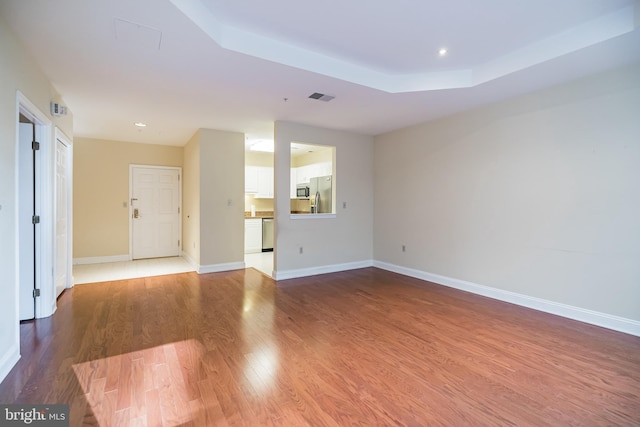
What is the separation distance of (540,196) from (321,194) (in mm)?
4093

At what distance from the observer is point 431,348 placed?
2596 mm

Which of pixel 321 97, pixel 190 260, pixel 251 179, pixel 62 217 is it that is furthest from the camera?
pixel 251 179

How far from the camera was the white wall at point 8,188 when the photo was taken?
2.10 m

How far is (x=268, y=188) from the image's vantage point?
26.1 ft

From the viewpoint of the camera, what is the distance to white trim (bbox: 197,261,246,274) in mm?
5262

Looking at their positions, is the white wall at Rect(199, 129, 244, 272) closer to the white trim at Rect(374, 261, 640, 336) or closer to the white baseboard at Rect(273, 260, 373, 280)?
the white baseboard at Rect(273, 260, 373, 280)

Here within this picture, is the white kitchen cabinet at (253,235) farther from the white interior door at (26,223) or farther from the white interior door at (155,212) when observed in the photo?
the white interior door at (26,223)

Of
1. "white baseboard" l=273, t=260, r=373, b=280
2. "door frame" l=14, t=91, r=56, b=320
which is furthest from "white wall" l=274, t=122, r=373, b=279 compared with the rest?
"door frame" l=14, t=91, r=56, b=320

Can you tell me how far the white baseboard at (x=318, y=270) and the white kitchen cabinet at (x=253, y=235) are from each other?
263 centimetres

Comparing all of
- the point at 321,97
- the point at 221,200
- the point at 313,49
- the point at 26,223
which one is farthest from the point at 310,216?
the point at 26,223

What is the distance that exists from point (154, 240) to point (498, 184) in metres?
6.96

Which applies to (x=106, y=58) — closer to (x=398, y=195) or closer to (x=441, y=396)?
(x=441, y=396)

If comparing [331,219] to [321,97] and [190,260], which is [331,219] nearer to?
[321,97]

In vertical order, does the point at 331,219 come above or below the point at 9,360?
above
